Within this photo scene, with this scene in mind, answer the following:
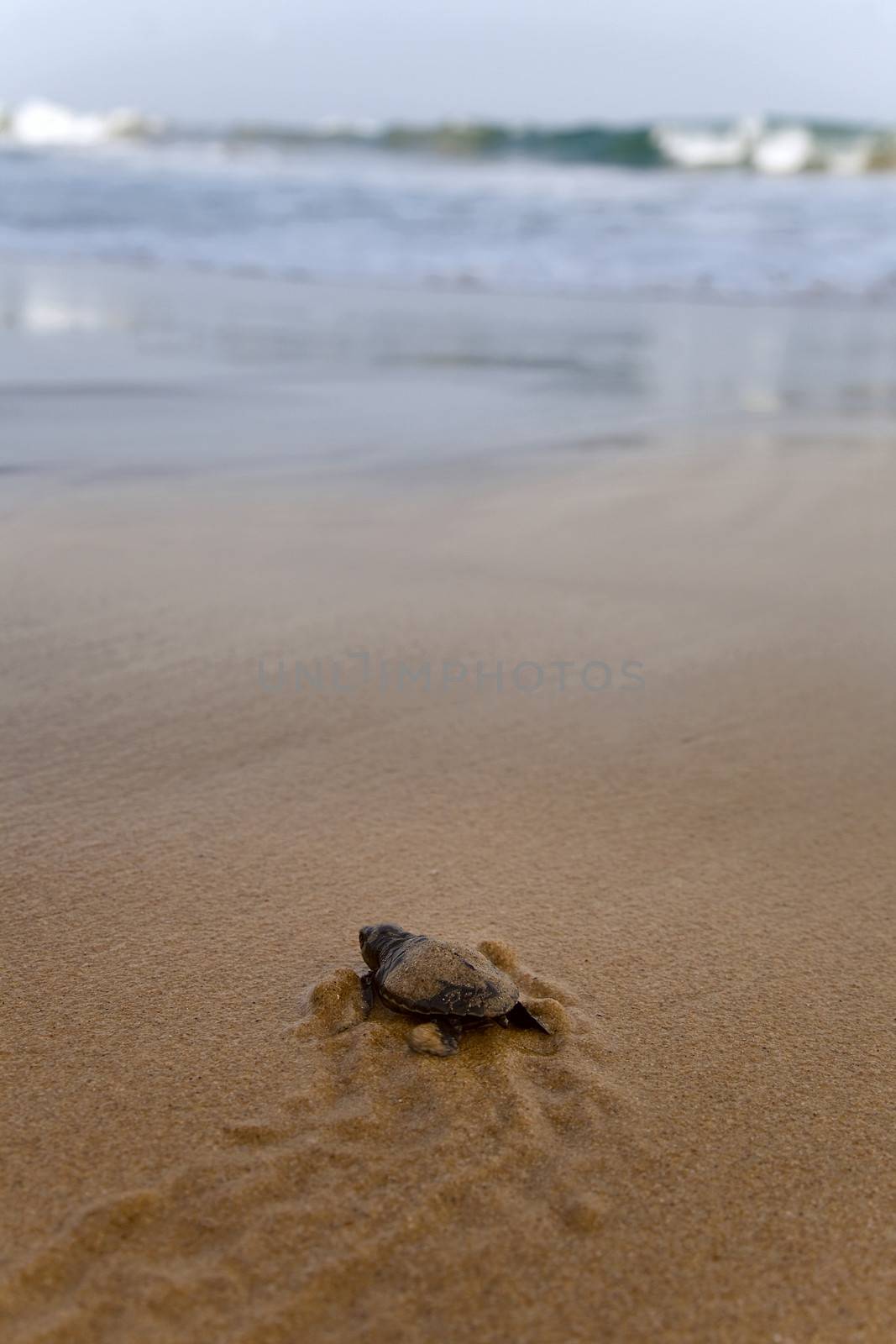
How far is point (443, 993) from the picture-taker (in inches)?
70.4

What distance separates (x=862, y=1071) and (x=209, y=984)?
3.39 ft

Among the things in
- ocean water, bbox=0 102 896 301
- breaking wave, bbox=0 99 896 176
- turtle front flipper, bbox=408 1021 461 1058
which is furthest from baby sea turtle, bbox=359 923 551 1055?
breaking wave, bbox=0 99 896 176

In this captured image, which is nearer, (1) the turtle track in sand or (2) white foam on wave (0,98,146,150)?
(1) the turtle track in sand

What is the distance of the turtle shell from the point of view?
1.78 m

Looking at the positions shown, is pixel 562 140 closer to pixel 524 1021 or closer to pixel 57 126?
pixel 57 126

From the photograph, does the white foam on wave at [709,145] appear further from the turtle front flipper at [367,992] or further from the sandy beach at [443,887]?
the turtle front flipper at [367,992]

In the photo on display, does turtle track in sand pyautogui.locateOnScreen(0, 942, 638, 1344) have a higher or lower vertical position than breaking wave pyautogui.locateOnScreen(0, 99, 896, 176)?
lower

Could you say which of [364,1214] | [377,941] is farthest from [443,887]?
[364,1214]

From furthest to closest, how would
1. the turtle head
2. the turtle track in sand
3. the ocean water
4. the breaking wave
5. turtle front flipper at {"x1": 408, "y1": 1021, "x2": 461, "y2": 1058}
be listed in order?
1. the breaking wave
2. the ocean water
3. the turtle head
4. turtle front flipper at {"x1": 408, "y1": 1021, "x2": 461, "y2": 1058}
5. the turtle track in sand

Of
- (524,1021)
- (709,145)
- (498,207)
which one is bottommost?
(524,1021)

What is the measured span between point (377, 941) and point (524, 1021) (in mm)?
267

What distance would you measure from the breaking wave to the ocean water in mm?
76

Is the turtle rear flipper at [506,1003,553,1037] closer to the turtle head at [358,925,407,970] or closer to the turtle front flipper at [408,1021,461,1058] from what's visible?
the turtle front flipper at [408,1021,461,1058]

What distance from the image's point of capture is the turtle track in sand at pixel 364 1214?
1.34 m
